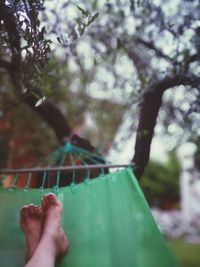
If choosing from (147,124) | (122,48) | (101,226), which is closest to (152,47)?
(122,48)

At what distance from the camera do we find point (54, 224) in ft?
5.38

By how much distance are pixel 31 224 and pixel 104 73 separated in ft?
6.07

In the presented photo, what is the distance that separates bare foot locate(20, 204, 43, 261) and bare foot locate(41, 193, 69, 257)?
0.03 m

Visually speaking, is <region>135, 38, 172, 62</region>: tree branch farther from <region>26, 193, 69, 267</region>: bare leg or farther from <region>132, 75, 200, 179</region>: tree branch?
<region>26, 193, 69, 267</region>: bare leg

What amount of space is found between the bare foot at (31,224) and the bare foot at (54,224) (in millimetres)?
→ 34

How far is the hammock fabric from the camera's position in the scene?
1562 mm

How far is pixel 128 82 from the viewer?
8.34ft

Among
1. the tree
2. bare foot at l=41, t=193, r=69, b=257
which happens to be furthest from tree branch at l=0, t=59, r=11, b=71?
bare foot at l=41, t=193, r=69, b=257

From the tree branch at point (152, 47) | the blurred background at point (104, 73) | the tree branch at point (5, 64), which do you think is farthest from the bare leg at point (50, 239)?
the tree branch at point (152, 47)

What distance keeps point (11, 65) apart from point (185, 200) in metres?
9.29

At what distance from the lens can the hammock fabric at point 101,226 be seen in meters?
1.56

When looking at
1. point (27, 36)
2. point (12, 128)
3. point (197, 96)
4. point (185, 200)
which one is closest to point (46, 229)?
point (27, 36)

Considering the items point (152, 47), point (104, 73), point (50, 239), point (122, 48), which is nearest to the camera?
point (50, 239)

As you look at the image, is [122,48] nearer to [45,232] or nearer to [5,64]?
[5,64]
